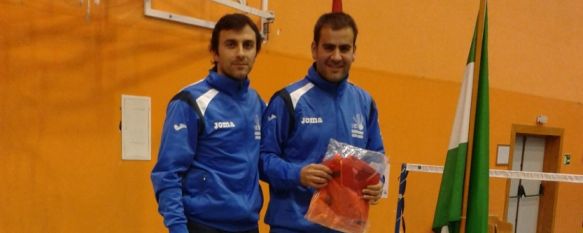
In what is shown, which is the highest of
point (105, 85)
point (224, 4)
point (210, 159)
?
point (224, 4)

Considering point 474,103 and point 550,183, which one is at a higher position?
point 474,103

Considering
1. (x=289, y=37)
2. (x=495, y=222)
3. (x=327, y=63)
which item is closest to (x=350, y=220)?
(x=327, y=63)

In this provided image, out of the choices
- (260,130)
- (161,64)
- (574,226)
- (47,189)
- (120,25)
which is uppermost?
(120,25)

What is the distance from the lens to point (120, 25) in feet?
9.38

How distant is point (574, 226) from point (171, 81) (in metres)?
7.16

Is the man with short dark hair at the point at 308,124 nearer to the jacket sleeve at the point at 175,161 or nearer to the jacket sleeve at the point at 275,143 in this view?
the jacket sleeve at the point at 275,143

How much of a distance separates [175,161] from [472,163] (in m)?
1.39

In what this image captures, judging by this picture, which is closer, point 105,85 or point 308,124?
point 308,124

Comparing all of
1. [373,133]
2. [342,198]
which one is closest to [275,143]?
[342,198]

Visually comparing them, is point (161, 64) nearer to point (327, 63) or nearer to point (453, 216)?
point (327, 63)

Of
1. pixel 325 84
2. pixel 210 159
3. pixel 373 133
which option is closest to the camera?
pixel 210 159

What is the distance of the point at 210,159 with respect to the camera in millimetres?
1793

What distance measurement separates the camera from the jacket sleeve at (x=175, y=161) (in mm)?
1648

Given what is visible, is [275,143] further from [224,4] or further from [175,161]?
[224,4]
